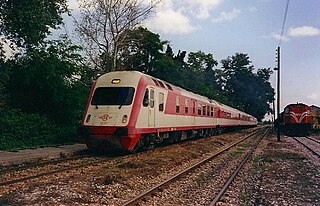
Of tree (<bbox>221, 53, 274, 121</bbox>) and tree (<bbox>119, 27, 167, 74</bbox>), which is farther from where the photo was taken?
tree (<bbox>221, 53, 274, 121</bbox>)

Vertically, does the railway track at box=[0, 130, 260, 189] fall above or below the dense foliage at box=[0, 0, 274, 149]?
below

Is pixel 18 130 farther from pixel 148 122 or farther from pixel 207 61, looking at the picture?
pixel 207 61

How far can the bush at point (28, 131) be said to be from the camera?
17.8 meters

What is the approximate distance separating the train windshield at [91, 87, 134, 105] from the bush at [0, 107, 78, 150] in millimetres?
3992

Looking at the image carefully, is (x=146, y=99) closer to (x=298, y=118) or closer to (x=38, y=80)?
(x=38, y=80)

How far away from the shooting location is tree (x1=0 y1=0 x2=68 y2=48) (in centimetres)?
1614

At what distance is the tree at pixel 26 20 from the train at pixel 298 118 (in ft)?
82.0

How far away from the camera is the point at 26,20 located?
16250 millimetres

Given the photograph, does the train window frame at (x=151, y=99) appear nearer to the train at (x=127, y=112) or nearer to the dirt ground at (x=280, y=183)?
the train at (x=127, y=112)

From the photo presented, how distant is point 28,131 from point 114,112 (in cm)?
593

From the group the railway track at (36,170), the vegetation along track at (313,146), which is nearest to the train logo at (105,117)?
the railway track at (36,170)

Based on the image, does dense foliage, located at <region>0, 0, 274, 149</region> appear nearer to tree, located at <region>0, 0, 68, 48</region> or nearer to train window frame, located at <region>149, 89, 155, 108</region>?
tree, located at <region>0, 0, 68, 48</region>

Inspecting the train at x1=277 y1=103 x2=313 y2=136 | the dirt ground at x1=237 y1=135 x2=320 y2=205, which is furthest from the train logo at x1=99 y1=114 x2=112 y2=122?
the train at x1=277 y1=103 x2=313 y2=136

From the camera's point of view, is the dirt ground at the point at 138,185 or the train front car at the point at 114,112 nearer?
the dirt ground at the point at 138,185
